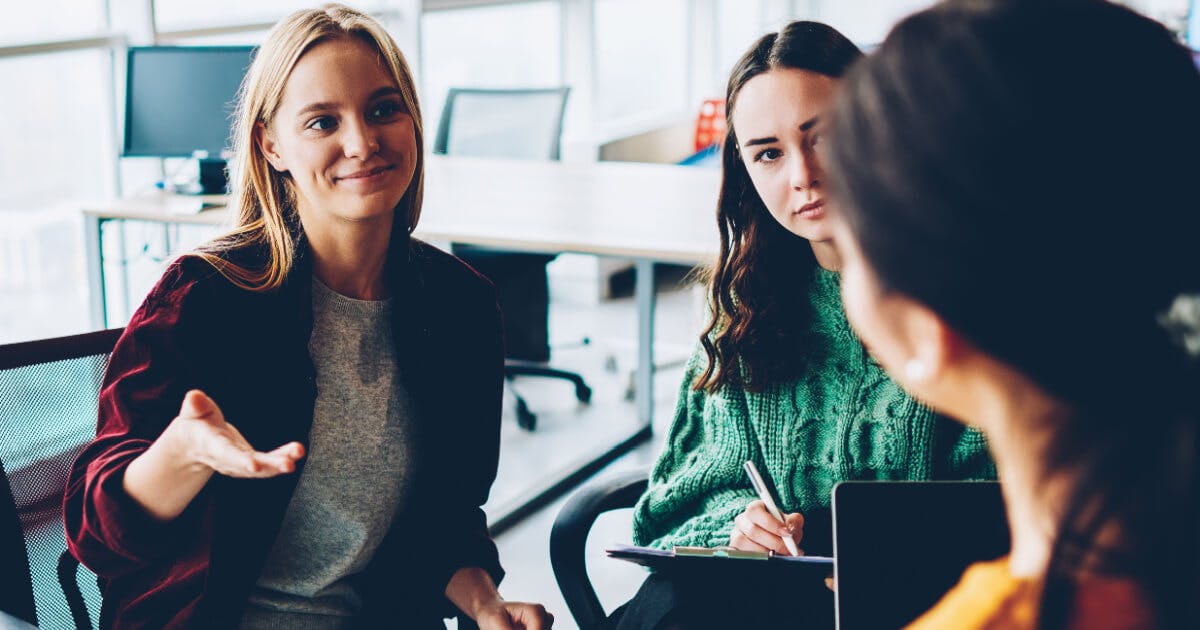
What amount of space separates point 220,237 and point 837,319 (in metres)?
0.79

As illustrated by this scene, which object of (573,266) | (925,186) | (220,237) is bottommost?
(573,266)

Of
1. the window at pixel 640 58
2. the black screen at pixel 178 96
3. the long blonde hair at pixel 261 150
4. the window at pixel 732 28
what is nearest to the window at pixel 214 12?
the black screen at pixel 178 96

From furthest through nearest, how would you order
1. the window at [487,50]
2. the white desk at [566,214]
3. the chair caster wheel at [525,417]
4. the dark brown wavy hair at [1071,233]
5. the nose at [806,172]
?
1. the window at [487,50]
2. the chair caster wheel at [525,417]
3. the white desk at [566,214]
4. the nose at [806,172]
5. the dark brown wavy hair at [1071,233]

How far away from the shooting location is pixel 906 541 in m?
0.96

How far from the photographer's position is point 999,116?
572mm

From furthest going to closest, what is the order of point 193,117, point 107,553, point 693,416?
point 193,117
point 693,416
point 107,553

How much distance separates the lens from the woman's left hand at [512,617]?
138 centimetres

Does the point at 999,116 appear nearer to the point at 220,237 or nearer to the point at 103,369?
the point at 220,237

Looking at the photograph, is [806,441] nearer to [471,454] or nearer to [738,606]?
[738,606]

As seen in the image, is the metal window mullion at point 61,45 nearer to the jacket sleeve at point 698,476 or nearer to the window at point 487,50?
the window at point 487,50

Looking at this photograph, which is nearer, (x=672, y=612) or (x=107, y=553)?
(x=107, y=553)

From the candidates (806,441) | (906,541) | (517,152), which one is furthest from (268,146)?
(517,152)

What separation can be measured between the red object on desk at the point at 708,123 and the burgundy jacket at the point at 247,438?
511cm

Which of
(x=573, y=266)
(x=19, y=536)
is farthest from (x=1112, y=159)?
(x=573, y=266)
